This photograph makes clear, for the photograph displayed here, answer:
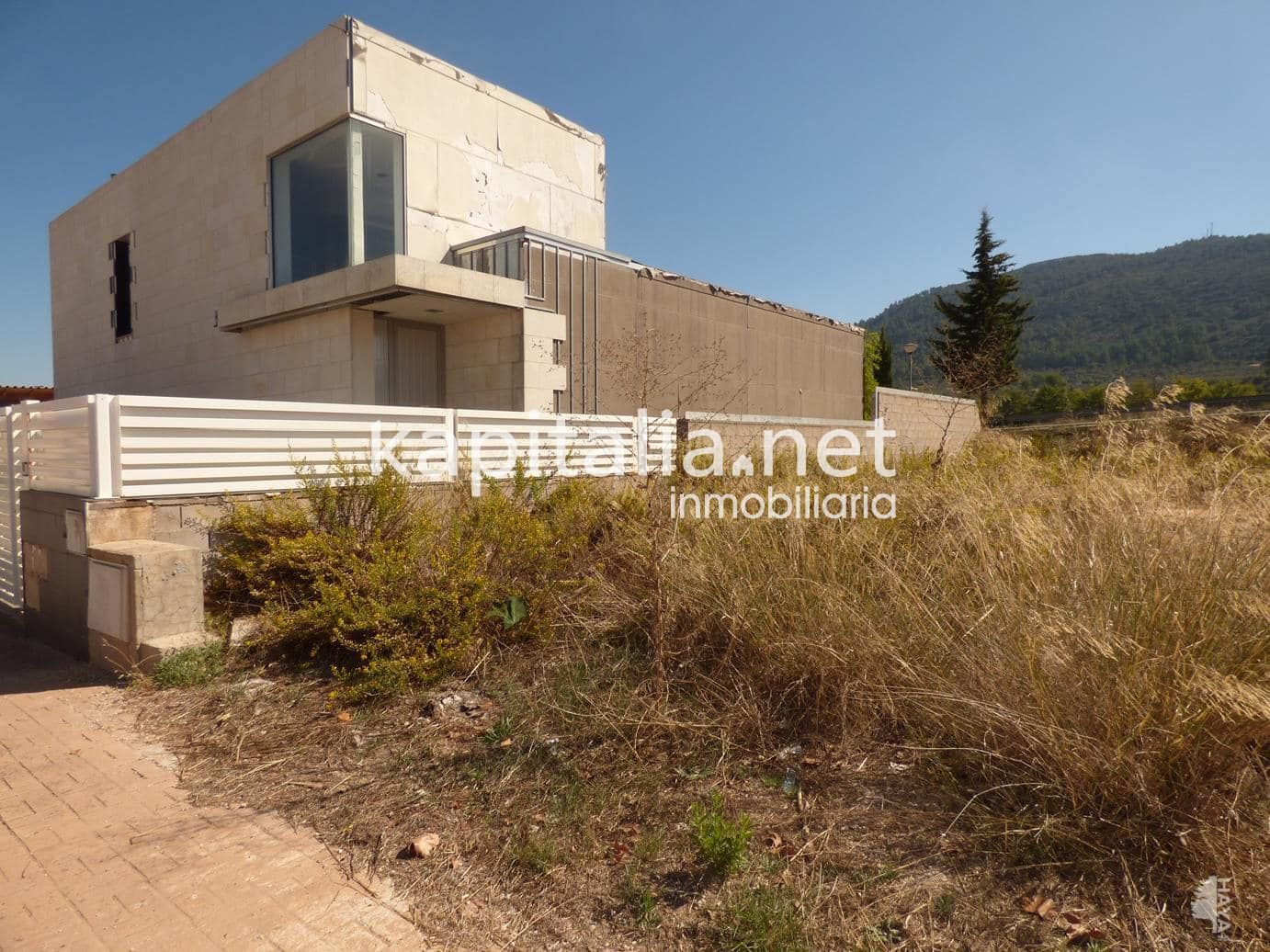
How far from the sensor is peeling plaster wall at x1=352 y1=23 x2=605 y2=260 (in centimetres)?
977

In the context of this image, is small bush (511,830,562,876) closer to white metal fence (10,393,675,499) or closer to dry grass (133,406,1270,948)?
dry grass (133,406,1270,948)

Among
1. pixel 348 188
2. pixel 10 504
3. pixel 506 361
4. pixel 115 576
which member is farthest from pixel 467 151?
pixel 115 576

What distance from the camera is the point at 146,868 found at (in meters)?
2.49

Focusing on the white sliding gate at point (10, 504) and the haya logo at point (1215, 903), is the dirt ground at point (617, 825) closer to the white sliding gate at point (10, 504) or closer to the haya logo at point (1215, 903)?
the haya logo at point (1215, 903)

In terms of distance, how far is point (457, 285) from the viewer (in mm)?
8555

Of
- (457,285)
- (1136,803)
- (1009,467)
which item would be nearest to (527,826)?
(1136,803)

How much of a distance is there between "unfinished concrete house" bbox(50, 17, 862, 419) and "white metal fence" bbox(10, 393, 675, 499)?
233cm

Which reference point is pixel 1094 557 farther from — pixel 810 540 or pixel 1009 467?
pixel 1009 467

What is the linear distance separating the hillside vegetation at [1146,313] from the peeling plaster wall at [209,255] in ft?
123

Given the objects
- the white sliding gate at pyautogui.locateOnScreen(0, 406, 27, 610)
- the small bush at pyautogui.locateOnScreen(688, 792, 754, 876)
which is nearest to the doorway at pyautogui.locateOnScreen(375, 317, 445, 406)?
the white sliding gate at pyautogui.locateOnScreen(0, 406, 27, 610)

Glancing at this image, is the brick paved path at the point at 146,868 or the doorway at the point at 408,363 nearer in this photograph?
the brick paved path at the point at 146,868

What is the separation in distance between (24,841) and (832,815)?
10.0 ft

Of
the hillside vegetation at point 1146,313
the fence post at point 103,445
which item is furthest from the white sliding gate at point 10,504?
the hillside vegetation at point 1146,313

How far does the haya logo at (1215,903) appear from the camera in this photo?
74.6 inches
